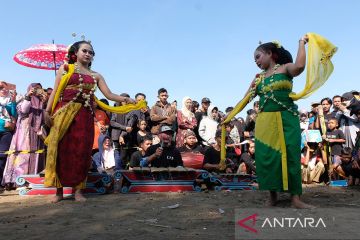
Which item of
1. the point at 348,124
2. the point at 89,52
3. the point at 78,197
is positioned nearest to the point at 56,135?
the point at 78,197

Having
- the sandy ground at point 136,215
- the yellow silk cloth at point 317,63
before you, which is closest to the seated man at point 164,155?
the sandy ground at point 136,215

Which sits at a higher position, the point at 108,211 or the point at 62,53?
the point at 62,53

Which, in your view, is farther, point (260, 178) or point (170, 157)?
point (170, 157)

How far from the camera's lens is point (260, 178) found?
4.64 metres

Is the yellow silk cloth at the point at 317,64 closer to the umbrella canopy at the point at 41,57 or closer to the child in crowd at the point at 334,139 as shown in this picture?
the child in crowd at the point at 334,139

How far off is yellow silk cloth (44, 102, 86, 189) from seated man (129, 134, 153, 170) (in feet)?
6.65

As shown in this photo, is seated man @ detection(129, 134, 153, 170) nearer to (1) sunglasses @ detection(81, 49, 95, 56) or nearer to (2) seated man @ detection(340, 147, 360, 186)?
(1) sunglasses @ detection(81, 49, 95, 56)

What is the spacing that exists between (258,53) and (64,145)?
107 inches

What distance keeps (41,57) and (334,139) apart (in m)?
6.87

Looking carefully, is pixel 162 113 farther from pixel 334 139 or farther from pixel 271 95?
pixel 271 95

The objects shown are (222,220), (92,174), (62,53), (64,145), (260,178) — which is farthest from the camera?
(62,53)

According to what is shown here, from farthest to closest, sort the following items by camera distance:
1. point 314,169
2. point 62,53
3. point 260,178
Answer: point 62,53 → point 314,169 → point 260,178

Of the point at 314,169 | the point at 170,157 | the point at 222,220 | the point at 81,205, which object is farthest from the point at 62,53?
the point at 222,220

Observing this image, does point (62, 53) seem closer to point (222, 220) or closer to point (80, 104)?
point (80, 104)
